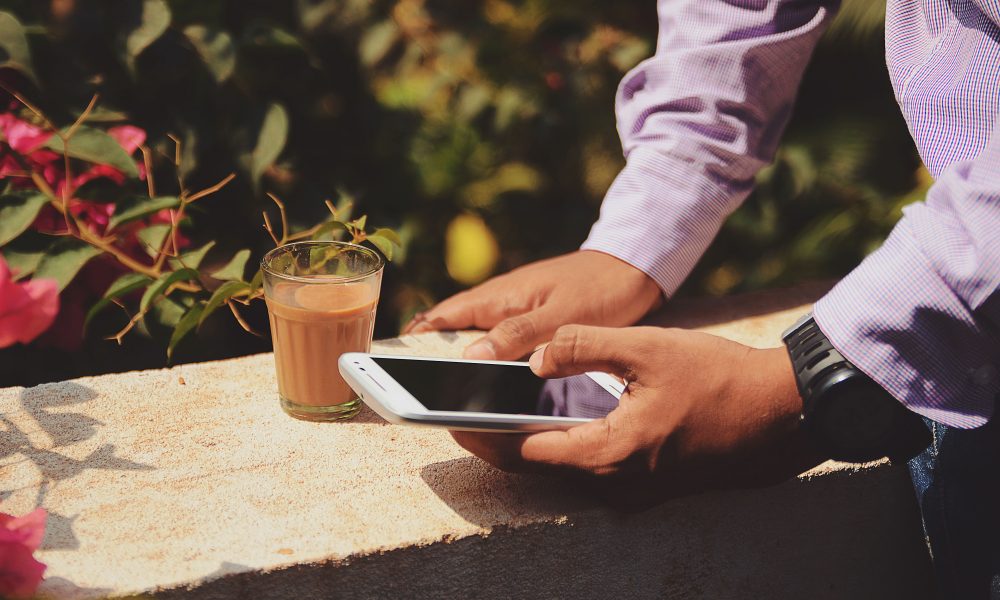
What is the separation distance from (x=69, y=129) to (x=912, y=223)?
132 centimetres

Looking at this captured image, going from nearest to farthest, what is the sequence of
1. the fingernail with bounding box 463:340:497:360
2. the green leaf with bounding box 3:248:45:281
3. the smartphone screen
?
1. the smartphone screen
2. the fingernail with bounding box 463:340:497:360
3. the green leaf with bounding box 3:248:45:281

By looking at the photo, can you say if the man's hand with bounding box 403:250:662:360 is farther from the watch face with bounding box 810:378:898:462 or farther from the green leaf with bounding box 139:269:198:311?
the watch face with bounding box 810:378:898:462

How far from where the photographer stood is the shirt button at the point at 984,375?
1.12 m

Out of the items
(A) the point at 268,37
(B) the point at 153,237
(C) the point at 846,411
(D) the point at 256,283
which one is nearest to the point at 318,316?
(D) the point at 256,283

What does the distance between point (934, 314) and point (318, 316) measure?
75 centimetres

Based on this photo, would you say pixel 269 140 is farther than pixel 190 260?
Yes

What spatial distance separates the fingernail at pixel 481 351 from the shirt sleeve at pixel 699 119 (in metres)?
0.35

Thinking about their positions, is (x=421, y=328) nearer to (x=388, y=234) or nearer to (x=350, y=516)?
(x=388, y=234)

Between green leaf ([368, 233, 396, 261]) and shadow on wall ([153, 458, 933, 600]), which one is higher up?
green leaf ([368, 233, 396, 261])

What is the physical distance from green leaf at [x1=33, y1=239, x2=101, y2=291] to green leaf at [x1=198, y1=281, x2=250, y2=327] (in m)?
0.23

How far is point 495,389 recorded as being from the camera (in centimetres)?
124

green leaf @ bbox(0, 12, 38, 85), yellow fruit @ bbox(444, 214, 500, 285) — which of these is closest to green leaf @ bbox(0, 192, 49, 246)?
green leaf @ bbox(0, 12, 38, 85)

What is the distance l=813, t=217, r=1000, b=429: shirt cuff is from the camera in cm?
111

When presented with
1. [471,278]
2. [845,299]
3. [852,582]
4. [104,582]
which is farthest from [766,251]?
[104,582]
